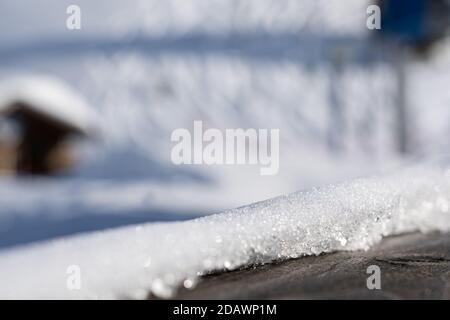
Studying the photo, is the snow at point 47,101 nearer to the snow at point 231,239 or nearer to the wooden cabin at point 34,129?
the wooden cabin at point 34,129

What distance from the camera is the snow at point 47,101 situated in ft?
27.4

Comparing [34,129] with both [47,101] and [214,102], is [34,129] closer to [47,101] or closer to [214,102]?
[47,101]

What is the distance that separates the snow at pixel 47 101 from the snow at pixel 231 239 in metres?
7.58

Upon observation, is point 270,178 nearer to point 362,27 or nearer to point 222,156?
point 222,156

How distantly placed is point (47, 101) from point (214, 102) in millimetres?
6475

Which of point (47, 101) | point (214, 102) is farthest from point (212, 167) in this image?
point (214, 102)

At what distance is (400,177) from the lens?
4.68 feet

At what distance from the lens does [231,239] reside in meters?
1.13

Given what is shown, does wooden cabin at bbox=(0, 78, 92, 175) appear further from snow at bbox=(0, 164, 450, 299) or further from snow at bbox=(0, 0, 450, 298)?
snow at bbox=(0, 164, 450, 299)

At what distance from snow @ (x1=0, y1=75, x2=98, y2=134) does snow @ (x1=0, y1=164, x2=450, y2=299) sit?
7.58 metres

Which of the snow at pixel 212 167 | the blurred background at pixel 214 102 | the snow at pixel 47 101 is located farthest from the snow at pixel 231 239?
the snow at pixel 47 101

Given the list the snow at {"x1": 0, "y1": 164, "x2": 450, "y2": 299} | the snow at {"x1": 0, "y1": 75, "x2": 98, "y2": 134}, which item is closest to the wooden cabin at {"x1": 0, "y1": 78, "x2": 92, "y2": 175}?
the snow at {"x1": 0, "y1": 75, "x2": 98, "y2": 134}

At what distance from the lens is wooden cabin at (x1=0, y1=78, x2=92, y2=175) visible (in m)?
8.35

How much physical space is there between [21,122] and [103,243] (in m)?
8.06
